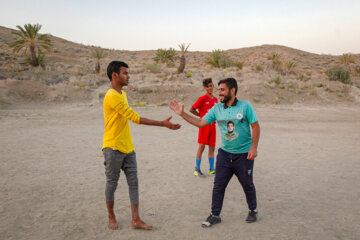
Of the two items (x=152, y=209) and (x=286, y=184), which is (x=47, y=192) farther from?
(x=286, y=184)

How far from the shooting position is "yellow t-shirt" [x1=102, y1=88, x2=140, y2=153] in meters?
3.27

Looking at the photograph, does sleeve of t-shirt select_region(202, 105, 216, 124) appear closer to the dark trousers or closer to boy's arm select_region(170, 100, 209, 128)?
boy's arm select_region(170, 100, 209, 128)

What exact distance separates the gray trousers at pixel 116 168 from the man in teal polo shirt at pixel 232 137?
834 millimetres

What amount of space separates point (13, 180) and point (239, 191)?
4.17 m

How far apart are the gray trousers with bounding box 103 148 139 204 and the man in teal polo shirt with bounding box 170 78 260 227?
0.83m

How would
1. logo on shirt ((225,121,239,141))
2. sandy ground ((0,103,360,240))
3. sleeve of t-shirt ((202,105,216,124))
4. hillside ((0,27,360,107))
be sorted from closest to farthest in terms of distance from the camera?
logo on shirt ((225,121,239,141))
sandy ground ((0,103,360,240))
sleeve of t-shirt ((202,105,216,124))
hillside ((0,27,360,107))

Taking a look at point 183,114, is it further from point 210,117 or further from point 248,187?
point 248,187

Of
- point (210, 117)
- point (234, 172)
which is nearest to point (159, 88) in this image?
point (210, 117)

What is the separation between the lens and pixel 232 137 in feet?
11.7

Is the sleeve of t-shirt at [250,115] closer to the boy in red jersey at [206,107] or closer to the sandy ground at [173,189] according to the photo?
the sandy ground at [173,189]

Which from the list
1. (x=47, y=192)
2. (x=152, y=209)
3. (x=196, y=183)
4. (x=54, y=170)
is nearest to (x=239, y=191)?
(x=196, y=183)

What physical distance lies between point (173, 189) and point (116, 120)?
2.23 metres

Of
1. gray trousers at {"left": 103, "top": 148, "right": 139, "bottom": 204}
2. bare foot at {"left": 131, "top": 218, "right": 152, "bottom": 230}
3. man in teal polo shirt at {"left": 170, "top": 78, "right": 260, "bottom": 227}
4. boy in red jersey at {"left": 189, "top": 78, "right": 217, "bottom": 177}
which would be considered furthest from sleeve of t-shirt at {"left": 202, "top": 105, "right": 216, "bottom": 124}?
boy in red jersey at {"left": 189, "top": 78, "right": 217, "bottom": 177}

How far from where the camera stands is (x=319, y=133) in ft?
35.6
